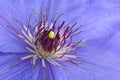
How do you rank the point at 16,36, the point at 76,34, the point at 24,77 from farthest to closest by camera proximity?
the point at 76,34, the point at 16,36, the point at 24,77

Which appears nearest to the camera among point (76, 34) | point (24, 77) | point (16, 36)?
point (24, 77)

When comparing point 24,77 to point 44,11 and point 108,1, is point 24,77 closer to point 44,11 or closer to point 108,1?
point 44,11

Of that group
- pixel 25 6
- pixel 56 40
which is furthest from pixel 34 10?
pixel 56 40

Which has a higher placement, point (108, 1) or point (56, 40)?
point (108, 1)

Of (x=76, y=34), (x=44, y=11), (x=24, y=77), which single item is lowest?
(x=24, y=77)

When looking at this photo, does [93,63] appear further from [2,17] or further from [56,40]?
[2,17]

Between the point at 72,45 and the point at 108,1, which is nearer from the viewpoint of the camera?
the point at 72,45
